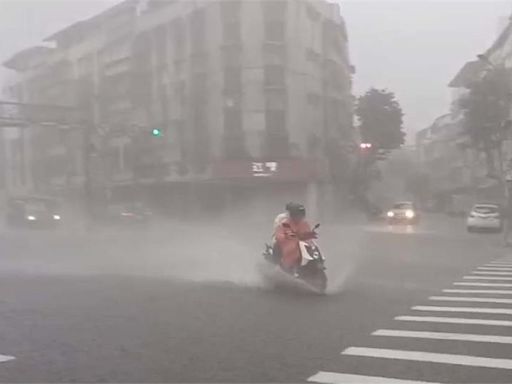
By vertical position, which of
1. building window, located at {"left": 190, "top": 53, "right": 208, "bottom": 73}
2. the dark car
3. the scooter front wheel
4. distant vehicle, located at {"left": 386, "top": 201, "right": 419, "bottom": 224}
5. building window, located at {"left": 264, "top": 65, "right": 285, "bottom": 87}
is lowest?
distant vehicle, located at {"left": 386, "top": 201, "right": 419, "bottom": 224}

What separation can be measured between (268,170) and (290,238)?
1017 inches

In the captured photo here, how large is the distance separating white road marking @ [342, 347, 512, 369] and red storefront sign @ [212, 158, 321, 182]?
28.6m

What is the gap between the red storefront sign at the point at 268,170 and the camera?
116ft

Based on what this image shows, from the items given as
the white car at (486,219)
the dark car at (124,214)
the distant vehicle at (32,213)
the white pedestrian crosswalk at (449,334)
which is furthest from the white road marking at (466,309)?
the distant vehicle at (32,213)

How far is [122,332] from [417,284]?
588cm

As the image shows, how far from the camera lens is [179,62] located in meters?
38.3

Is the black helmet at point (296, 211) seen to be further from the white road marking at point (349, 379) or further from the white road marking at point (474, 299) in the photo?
the white road marking at point (349, 379)

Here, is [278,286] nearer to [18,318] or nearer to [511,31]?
[18,318]

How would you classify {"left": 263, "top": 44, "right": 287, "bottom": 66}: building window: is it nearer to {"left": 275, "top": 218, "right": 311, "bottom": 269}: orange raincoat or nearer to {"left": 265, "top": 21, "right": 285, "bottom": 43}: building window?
{"left": 265, "top": 21, "right": 285, "bottom": 43}: building window

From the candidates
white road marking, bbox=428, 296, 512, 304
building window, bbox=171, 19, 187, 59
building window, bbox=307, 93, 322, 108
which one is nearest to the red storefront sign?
building window, bbox=307, 93, 322, 108

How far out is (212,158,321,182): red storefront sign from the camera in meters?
35.2

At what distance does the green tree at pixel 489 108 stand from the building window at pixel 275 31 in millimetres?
10429

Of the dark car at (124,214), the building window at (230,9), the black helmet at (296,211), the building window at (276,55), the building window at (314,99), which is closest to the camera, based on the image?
the black helmet at (296,211)

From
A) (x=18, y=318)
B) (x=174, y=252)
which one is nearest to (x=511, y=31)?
(x=174, y=252)
